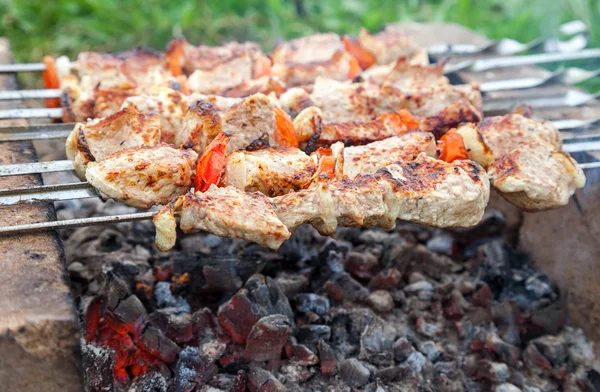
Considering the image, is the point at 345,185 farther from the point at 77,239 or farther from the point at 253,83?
the point at 77,239

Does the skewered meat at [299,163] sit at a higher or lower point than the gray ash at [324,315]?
higher

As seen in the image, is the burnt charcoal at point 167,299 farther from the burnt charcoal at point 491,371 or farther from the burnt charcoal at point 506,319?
the burnt charcoal at point 506,319

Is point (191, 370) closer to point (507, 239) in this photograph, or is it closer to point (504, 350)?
point (504, 350)

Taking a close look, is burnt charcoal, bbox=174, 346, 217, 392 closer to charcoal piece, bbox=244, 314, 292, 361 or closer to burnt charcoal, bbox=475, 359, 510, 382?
charcoal piece, bbox=244, 314, 292, 361

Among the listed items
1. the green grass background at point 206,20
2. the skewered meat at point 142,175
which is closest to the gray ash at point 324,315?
the skewered meat at point 142,175

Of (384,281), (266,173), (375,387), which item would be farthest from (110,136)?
(384,281)
